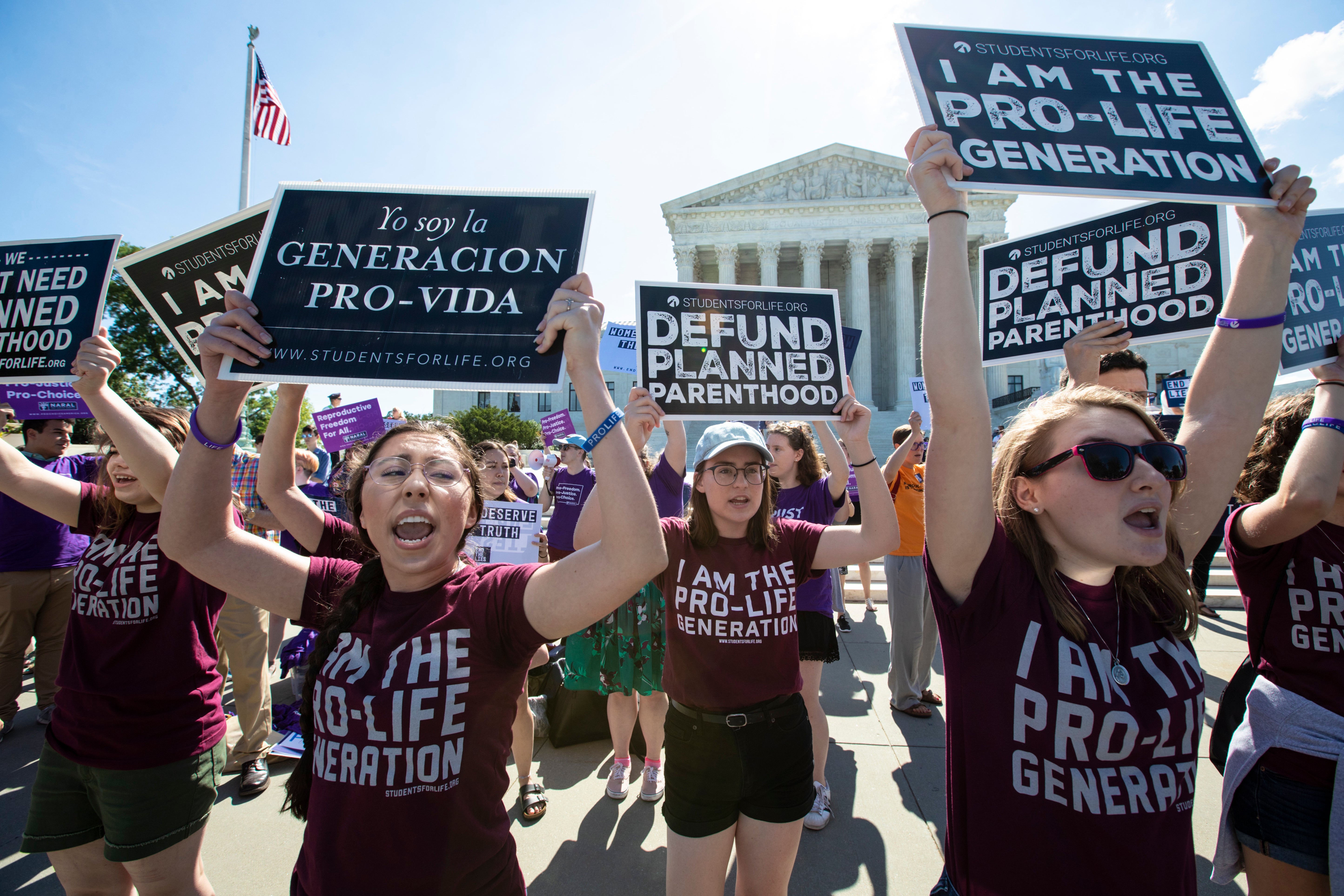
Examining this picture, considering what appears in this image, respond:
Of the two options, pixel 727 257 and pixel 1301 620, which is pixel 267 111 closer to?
pixel 1301 620

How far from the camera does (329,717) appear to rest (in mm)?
1451

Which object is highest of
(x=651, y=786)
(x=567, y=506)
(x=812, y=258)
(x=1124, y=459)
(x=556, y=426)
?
(x=812, y=258)

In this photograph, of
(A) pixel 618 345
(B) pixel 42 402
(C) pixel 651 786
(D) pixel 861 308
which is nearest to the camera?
(C) pixel 651 786

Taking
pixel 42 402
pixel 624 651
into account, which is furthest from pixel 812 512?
pixel 42 402

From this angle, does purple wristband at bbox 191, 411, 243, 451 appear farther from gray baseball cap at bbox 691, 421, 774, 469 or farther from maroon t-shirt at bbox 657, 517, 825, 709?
gray baseball cap at bbox 691, 421, 774, 469

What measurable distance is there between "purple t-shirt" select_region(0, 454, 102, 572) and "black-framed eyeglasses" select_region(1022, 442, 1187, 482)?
582 cm

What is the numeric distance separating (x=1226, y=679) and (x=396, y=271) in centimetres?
704

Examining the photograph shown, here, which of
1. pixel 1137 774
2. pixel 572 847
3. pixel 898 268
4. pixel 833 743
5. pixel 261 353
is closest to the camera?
pixel 1137 774

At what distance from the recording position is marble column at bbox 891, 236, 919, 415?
115 feet

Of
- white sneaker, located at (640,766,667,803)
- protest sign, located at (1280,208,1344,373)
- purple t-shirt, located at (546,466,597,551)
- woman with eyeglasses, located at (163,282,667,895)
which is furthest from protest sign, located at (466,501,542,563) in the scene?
protest sign, located at (1280,208,1344,373)

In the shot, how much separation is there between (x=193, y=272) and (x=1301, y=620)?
14.4ft

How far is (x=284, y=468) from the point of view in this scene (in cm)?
217

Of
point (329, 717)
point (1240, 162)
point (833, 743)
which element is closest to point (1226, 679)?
point (833, 743)

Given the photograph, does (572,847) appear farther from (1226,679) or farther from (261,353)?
(1226,679)
